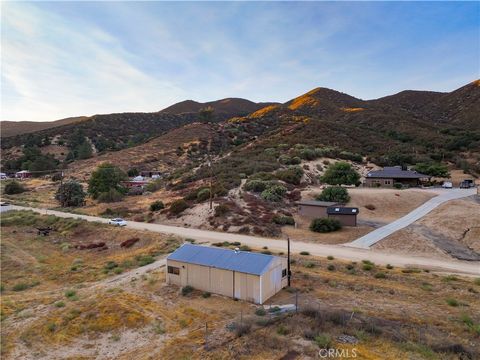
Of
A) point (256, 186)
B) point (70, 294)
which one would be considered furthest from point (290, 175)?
point (70, 294)

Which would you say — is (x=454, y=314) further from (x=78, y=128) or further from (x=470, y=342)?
(x=78, y=128)

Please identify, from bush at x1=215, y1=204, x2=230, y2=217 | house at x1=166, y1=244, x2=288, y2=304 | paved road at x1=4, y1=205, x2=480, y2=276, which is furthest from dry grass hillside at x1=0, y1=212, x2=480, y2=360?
bush at x1=215, y1=204, x2=230, y2=217

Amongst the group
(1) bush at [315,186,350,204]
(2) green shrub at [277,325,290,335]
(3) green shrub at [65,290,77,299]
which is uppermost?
(1) bush at [315,186,350,204]

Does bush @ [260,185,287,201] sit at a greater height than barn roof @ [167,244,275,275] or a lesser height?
greater

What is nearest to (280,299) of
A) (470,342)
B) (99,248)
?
(470,342)

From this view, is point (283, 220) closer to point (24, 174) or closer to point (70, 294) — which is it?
point (70, 294)

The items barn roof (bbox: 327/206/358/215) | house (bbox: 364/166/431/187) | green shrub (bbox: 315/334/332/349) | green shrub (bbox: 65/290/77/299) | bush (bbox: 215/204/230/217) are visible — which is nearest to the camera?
Result: green shrub (bbox: 315/334/332/349)

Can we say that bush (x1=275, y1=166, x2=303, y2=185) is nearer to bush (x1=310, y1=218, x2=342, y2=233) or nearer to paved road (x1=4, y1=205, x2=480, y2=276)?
bush (x1=310, y1=218, x2=342, y2=233)
